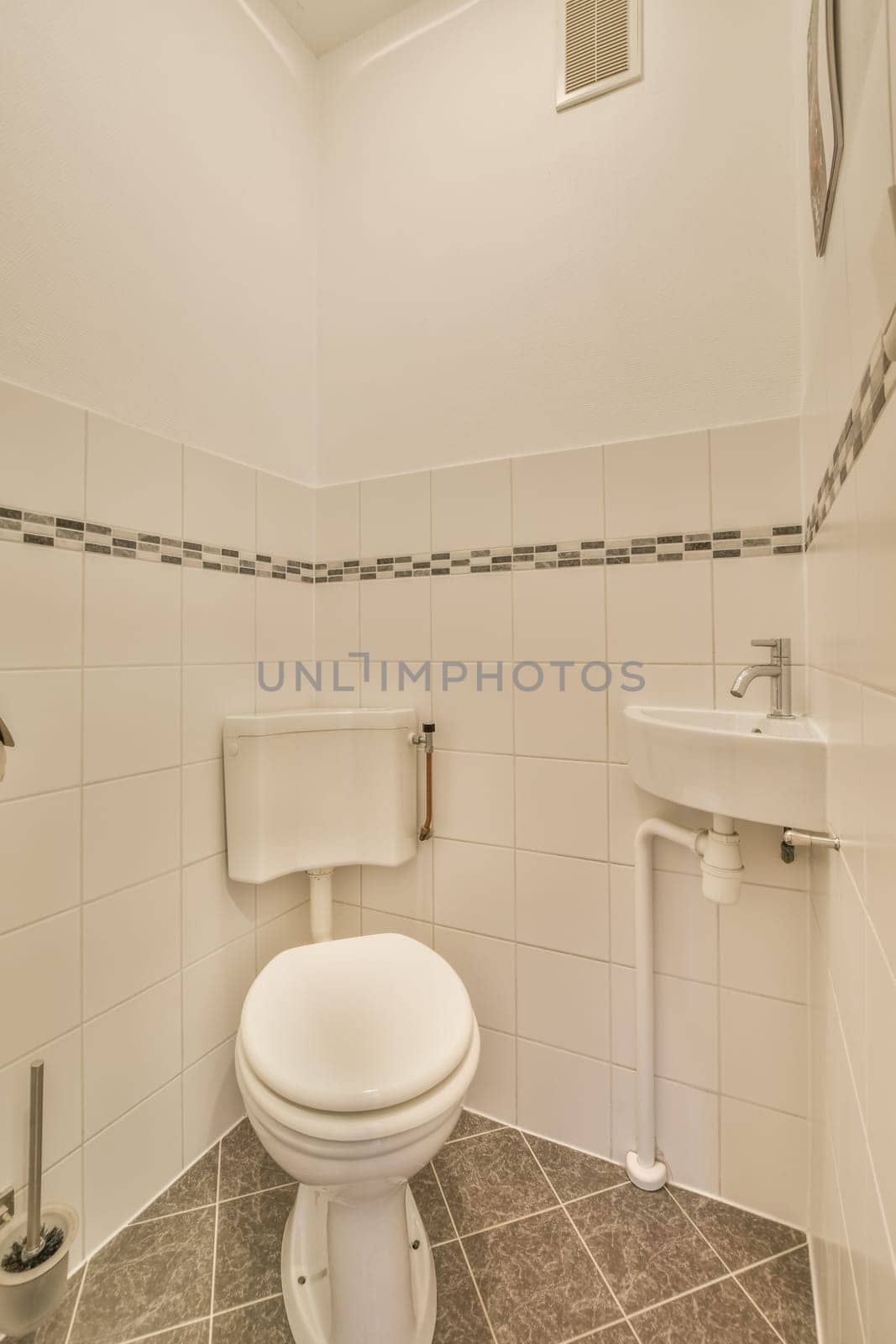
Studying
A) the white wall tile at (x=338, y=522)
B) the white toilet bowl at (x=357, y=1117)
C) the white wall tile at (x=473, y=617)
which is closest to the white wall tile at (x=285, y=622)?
the white wall tile at (x=338, y=522)

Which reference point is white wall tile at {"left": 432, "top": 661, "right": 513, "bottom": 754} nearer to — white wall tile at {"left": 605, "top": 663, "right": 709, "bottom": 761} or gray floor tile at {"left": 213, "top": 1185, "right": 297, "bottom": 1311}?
white wall tile at {"left": 605, "top": 663, "right": 709, "bottom": 761}

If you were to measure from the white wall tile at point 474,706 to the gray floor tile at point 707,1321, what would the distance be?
0.98 metres

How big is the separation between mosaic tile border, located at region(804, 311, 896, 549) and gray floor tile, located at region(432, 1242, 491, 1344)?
1347 mm

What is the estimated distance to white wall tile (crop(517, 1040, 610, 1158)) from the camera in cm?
125

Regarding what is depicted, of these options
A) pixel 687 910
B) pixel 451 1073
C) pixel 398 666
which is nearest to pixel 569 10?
pixel 398 666

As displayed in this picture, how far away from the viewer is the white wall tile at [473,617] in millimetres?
1344

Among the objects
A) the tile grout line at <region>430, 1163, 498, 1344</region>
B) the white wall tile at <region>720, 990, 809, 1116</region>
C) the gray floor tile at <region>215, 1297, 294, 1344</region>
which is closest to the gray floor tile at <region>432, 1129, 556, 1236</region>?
the tile grout line at <region>430, 1163, 498, 1344</region>

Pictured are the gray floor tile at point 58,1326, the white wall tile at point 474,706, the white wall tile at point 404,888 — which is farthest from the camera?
the white wall tile at point 404,888

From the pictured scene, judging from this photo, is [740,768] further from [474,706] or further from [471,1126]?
[471,1126]

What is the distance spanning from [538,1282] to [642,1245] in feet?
0.69

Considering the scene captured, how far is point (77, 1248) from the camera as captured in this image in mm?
1018

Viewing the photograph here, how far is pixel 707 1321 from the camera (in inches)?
36.8

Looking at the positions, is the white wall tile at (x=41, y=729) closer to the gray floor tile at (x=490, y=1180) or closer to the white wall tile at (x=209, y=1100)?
the white wall tile at (x=209, y=1100)

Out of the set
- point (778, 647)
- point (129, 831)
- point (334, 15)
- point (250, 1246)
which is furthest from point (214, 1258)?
point (334, 15)
